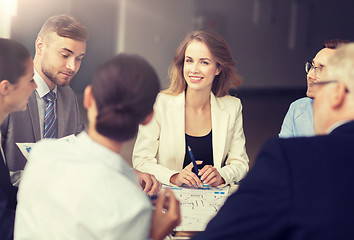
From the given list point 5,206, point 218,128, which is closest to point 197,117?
point 218,128

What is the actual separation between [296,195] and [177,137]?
165cm

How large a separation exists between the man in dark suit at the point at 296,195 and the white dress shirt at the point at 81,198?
199 mm

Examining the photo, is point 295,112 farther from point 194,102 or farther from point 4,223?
point 4,223

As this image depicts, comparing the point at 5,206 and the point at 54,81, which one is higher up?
the point at 54,81

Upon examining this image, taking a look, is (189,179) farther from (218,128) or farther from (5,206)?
(5,206)

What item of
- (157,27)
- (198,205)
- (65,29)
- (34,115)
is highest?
(157,27)

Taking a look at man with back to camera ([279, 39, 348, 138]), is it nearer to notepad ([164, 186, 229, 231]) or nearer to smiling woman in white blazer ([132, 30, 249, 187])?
smiling woman in white blazer ([132, 30, 249, 187])

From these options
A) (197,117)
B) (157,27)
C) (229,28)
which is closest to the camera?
(197,117)

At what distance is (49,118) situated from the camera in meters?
2.42

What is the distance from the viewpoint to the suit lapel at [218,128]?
2.72m

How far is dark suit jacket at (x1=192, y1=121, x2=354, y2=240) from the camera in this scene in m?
1.08

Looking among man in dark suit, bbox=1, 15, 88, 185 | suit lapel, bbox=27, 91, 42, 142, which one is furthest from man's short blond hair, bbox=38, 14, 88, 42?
suit lapel, bbox=27, 91, 42, 142

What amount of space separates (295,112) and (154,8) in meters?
8.62

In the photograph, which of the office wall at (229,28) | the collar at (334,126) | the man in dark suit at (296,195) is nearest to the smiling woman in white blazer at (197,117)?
the collar at (334,126)
